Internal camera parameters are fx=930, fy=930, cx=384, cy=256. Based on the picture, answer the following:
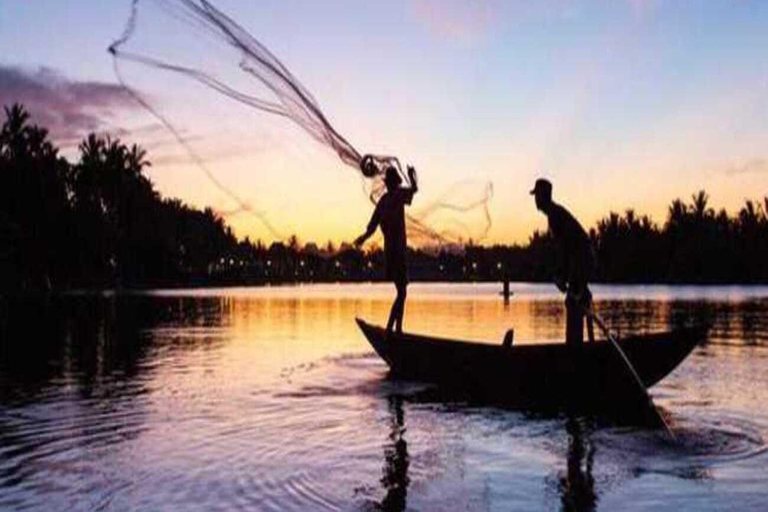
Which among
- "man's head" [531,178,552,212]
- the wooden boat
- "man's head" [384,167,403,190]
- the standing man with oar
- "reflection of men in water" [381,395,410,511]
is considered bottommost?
"reflection of men in water" [381,395,410,511]

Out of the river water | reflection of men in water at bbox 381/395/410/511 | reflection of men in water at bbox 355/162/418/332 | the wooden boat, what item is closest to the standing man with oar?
the wooden boat

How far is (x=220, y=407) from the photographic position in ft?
47.5

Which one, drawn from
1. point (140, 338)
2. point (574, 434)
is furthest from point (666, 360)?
point (140, 338)

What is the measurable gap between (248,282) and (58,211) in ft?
374

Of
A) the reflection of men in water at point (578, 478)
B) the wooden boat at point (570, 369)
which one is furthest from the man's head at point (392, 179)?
the reflection of men in water at point (578, 478)

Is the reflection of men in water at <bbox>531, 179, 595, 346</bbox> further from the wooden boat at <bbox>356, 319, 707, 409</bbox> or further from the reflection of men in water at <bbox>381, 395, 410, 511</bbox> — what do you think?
the reflection of men in water at <bbox>381, 395, 410, 511</bbox>

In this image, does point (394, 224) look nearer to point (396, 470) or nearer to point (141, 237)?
point (396, 470)

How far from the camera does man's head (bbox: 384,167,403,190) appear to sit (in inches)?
676

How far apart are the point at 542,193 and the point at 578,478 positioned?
5756 millimetres

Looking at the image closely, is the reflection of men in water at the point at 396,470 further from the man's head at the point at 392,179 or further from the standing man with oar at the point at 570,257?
the man's head at the point at 392,179

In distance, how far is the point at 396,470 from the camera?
383 inches

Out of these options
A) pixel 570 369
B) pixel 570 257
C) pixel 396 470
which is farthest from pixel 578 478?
pixel 570 257

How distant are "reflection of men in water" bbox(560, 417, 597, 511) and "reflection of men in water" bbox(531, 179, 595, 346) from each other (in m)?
2.67

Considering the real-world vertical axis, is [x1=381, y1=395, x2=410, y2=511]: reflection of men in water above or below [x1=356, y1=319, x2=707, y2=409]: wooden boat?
below
